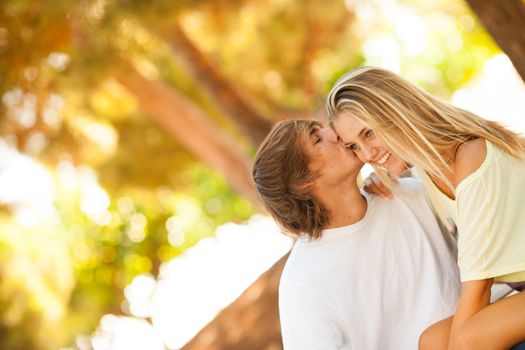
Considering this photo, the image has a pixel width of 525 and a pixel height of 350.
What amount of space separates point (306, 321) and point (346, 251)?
0.86 ft

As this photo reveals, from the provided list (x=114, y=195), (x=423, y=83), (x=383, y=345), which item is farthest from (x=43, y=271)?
(x=423, y=83)

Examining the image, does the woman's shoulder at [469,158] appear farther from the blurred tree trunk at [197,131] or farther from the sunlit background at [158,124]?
the blurred tree trunk at [197,131]

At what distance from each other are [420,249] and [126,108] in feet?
15.7

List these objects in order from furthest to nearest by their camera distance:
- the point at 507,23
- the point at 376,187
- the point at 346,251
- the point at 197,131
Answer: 1. the point at 197,131
2. the point at 507,23
3. the point at 376,187
4. the point at 346,251

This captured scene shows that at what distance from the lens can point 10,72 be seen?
5.47m

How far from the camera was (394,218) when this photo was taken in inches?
107

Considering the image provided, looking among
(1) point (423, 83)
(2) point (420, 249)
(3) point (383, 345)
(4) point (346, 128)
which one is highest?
(1) point (423, 83)

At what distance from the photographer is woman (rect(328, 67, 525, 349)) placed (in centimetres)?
214

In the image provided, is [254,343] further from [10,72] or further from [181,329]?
[181,329]

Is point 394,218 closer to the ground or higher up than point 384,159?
closer to the ground

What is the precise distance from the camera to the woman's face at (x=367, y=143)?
7.81 ft

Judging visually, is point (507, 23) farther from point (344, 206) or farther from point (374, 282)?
point (374, 282)

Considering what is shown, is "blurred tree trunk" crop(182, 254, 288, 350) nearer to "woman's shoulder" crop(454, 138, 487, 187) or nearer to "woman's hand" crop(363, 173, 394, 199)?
"woman's hand" crop(363, 173, 394, 199)

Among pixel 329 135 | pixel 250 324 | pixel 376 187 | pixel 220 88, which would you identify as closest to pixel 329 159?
pixel 329 135
